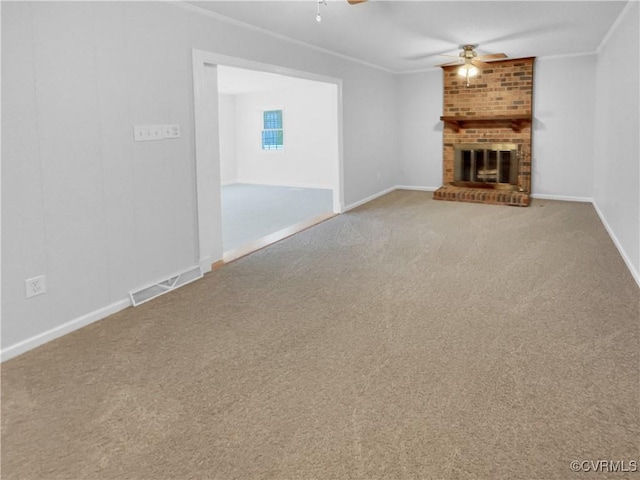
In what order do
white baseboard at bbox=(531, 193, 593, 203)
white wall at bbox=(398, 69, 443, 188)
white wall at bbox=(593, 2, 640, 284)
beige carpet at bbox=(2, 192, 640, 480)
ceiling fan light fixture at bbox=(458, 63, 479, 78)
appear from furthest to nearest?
white wall at bbox=(398, 69, 443, 188)
white baseboard at bbox=(531, 193, 593, 203)
ceiling fan light fixture at bbox=(458, 63, 479, 78)
white wall at bbox=(593, 2, 640, 284)
beige carpet at bbox=(2, 192, 640, 480)

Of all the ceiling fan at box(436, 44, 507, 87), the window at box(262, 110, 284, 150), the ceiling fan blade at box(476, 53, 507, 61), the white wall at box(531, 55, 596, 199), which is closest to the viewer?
the ceiling fan at box(436, 44, 507, 87)

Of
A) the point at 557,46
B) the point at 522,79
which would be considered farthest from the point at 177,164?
the point at 522,79

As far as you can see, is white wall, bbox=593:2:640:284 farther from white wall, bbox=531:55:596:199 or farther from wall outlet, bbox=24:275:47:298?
wall outlet, bbox=24:275:47:298

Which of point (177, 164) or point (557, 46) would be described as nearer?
point (177, 164)

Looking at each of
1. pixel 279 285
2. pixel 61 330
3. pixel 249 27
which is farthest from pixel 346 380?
pixel 249 27

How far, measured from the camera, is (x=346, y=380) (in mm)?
2283

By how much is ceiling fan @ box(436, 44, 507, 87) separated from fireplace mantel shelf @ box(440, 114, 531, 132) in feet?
2.24

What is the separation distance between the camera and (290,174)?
1034 centimetres

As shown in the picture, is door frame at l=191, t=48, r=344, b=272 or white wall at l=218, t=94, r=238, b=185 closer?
door frame at l=191, t=48, r=344, b=272

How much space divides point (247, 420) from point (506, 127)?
6.89 metres

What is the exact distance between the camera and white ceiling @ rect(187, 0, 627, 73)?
3.95 metres

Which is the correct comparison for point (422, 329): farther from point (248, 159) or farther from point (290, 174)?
point (248, 159)

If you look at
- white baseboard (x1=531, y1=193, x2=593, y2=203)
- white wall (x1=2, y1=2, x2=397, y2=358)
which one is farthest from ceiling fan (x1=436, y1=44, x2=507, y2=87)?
white wall (x1=2, y1=2, x2=397, y2=358)

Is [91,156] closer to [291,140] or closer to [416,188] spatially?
[416,188]
